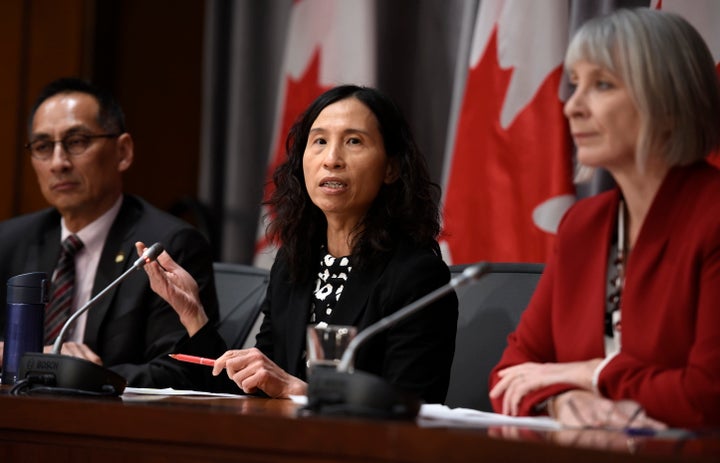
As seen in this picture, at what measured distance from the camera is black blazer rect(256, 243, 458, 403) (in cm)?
236

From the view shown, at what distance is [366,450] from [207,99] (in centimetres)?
304

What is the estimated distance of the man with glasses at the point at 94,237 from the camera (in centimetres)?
299

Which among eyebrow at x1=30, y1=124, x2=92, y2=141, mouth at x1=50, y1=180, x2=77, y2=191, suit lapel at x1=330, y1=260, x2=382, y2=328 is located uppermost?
eyebrow at x1=30, y1=124, x2=92, y2=141

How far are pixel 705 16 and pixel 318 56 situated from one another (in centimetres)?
151

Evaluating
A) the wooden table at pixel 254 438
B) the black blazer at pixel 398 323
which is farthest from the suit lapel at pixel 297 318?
the wooden table at pixel 254 438

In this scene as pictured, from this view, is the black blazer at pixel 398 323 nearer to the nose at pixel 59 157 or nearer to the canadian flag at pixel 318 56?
the nose at pixel 59 157

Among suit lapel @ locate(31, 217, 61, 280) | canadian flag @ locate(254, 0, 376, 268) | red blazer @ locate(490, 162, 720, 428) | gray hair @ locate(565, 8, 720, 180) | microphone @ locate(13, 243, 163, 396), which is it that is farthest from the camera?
canadian flag @ locate(254, 0, 376, 268)

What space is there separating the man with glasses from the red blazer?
4.24 ft

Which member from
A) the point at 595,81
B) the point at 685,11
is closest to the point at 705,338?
the point at 595,81

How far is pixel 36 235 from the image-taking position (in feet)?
10.7

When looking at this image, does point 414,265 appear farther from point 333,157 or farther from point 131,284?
point 131,284

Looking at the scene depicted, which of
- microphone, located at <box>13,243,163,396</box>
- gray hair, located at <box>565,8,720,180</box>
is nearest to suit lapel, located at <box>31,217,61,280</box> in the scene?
microphone, located at <box>13,243,163,396</box>

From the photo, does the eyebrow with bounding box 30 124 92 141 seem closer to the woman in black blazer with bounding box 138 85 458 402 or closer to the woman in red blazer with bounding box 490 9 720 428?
the woman in black blazer with bounding box 138 85 458 402

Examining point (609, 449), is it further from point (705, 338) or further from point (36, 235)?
point (36, 235)
